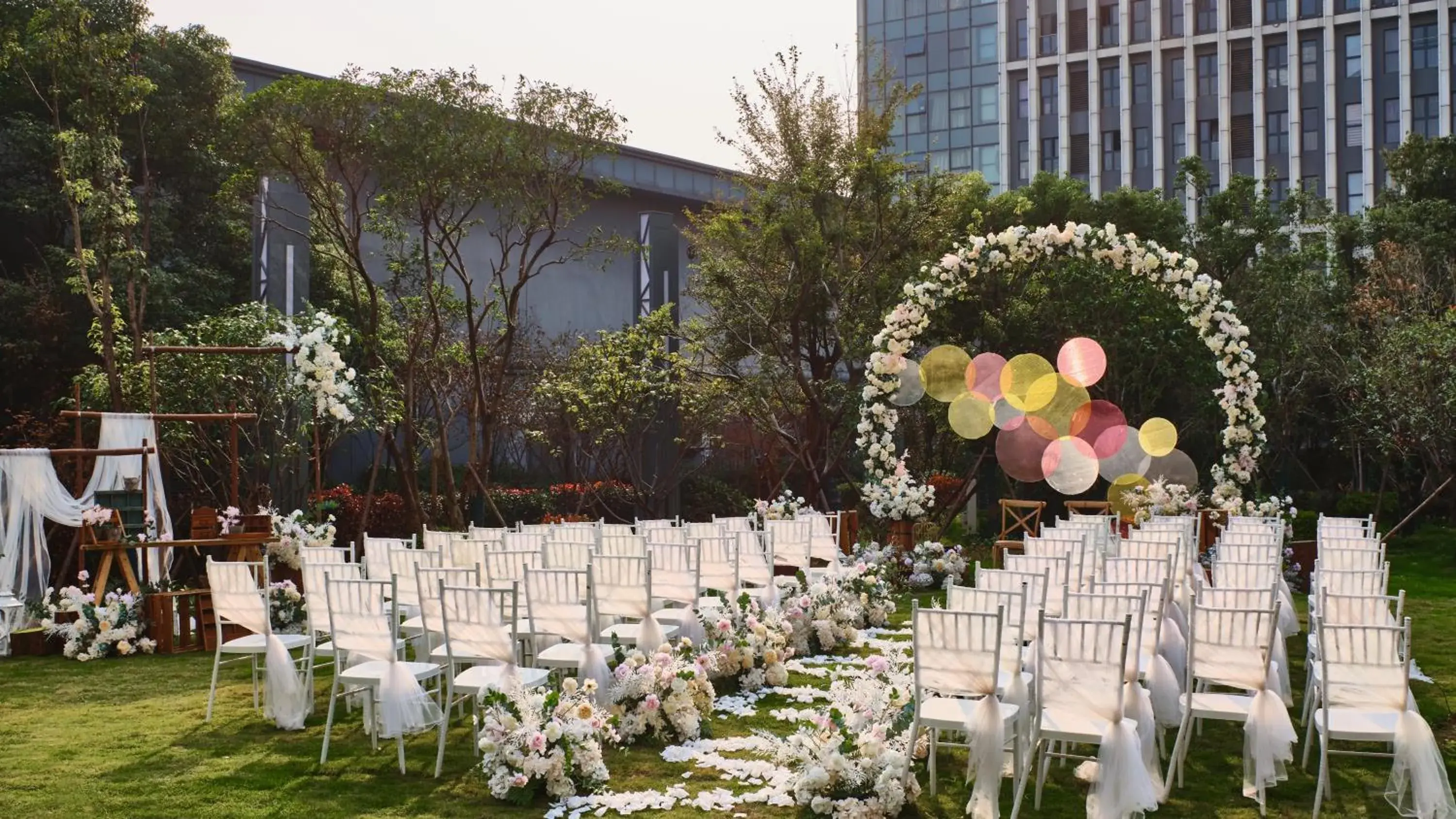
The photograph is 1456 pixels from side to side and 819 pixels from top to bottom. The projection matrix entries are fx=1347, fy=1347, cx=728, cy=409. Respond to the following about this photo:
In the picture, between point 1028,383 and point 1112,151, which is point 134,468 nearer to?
point 1028,383

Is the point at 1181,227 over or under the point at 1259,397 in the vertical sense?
over

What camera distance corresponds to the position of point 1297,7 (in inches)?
1545

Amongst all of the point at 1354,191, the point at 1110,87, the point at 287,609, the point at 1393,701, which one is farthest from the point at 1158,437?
the point at 1110,87

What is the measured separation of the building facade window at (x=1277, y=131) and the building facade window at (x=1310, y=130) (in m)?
0.43

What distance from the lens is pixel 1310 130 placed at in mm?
39219

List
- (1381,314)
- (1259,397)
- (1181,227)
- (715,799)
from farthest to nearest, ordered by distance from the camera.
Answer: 1. (1181,227)
2. (1259,397)
3. (1381,314)
4. (715,799)

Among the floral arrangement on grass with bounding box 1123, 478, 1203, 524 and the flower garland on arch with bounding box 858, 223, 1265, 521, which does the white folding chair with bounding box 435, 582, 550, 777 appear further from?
the flower garland on arch with bounding box 858, 223, 1265, 521

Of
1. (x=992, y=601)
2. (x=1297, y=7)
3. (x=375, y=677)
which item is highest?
(x=1297, y=7)

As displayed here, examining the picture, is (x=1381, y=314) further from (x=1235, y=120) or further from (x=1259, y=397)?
(x=1235, y=120)

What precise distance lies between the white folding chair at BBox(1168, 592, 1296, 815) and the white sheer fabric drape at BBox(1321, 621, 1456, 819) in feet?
0.89

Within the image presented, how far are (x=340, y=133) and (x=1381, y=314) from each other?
1506 centimetres

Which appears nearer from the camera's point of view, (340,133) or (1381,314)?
(340,133)

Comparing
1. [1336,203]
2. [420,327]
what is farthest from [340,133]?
[1336,203]

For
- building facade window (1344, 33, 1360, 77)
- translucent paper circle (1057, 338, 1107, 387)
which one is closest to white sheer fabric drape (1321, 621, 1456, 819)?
translucent paper circle (1057, 338, 1107, 387)
